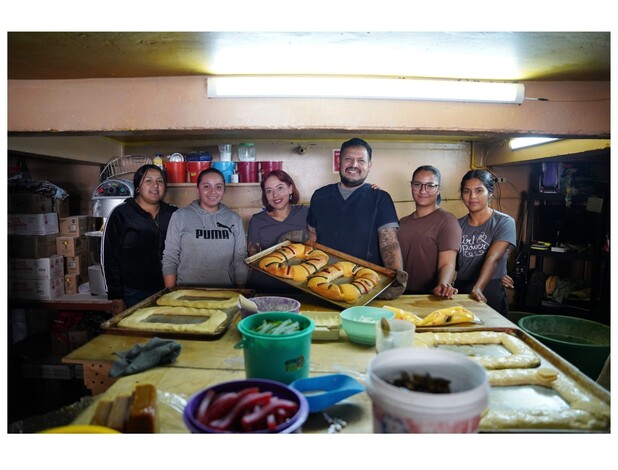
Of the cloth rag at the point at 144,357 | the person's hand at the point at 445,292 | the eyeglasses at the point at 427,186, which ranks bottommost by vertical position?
the cloth rag at the point at 144,357

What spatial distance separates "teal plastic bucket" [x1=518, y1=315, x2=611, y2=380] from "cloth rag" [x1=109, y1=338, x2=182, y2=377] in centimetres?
246

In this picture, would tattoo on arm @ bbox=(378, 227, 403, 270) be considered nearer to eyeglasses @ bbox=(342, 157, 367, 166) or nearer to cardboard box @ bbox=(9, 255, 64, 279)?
eyeglasses @ bbox=(342, 157, 367, 166)

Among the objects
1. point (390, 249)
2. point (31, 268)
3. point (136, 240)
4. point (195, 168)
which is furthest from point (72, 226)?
point (390, 249)

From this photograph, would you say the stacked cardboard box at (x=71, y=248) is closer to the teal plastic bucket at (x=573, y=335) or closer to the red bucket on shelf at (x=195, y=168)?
the red bucket on shelf at (x=195, y=168)

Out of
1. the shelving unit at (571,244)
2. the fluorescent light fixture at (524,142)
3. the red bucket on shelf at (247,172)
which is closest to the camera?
the fluorescent light fixture at (524,142)

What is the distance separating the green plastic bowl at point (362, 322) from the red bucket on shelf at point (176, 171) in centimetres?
303

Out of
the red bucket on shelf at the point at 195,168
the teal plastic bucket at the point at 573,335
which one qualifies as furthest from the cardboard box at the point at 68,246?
the teal plastic bucket at the point at 573,335

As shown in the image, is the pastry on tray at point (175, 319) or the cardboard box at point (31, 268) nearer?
the pastry on tray at point (175, 319)

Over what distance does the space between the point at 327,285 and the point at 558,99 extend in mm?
1871

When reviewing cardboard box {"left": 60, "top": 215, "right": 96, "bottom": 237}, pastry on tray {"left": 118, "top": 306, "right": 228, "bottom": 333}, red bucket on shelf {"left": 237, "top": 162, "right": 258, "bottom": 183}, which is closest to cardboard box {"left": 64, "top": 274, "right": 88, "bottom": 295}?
cardboard box {"left": 60, "top": 215, "right": 96, "bottom": 237}

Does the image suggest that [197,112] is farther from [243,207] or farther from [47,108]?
[243,207]

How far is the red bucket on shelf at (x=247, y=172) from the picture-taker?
4.43 meters

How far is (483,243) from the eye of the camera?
3537 millimetres
